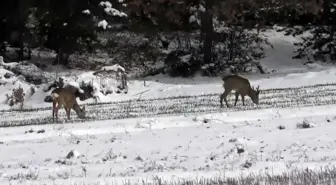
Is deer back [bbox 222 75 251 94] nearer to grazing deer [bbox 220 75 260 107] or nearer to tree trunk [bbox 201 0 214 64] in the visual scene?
grazing deer [bbox 220 75 260 107]

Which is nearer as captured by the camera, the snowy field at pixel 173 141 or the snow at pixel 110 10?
the snowy field at pixel 173 141

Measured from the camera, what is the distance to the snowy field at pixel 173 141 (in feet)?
33.6

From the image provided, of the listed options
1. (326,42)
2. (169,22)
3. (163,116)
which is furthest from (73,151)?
(326,42)

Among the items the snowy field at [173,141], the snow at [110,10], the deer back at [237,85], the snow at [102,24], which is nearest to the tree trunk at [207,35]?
the snow at [110,10]

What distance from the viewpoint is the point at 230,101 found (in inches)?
797

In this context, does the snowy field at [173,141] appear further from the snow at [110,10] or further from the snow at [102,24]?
the snow at [110,10]

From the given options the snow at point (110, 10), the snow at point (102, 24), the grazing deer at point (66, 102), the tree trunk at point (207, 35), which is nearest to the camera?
the grazing deer at point (66, 102)

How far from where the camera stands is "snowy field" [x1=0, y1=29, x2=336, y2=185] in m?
10.2

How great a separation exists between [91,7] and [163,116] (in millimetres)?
14461

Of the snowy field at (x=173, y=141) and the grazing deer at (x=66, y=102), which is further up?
the grazing deer at (x=66, y=102)

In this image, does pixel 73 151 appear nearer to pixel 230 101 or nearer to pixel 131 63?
pixel 230 101

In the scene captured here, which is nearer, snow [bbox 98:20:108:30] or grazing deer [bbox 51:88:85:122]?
grazing deer [bbox 51:88:85:122]

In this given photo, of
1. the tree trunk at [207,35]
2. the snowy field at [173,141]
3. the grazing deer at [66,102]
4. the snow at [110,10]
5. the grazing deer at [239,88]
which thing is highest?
the snow at [110,10]

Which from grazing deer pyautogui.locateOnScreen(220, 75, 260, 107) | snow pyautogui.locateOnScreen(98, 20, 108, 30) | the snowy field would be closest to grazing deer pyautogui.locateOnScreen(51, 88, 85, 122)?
the snowy field
